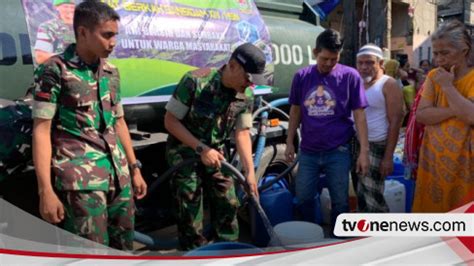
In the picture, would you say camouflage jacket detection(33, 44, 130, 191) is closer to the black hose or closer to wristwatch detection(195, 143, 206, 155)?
wristwatch detection(195, 143, 206, 155)

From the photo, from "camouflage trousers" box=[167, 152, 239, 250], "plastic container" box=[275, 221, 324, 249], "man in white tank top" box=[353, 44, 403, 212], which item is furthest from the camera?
"man in white tank top" box=[353, 44, 403, 212]

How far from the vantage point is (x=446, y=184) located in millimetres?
2055

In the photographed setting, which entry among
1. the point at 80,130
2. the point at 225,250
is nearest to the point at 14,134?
the point at 80,130

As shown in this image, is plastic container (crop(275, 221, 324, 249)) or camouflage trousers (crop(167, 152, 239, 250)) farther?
camouflage trousers (crop(167, 152, 239, 250))

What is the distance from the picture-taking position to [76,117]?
1796 mm

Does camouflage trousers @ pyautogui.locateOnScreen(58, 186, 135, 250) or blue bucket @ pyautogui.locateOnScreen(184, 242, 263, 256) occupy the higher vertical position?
camouflage trousers @ pyautogui.locateOnScreen(58, 186, 135, 250)

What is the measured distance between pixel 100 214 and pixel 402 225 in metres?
1.24

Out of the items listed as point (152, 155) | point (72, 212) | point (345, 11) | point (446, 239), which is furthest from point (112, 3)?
point (345, 11)

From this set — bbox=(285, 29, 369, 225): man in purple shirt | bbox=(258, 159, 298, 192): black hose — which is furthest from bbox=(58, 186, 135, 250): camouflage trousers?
bbox=(258, 159, 298, 192): black hose

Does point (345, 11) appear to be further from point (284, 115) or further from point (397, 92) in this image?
point (397, 92)

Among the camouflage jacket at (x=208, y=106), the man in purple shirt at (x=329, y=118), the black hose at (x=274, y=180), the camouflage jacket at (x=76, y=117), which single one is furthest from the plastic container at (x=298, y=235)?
the black hose at (x=274, y=180)

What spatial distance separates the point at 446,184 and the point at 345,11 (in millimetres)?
5253

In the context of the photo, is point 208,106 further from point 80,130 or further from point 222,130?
point 80,130

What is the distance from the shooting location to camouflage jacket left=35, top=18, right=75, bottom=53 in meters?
2.12
